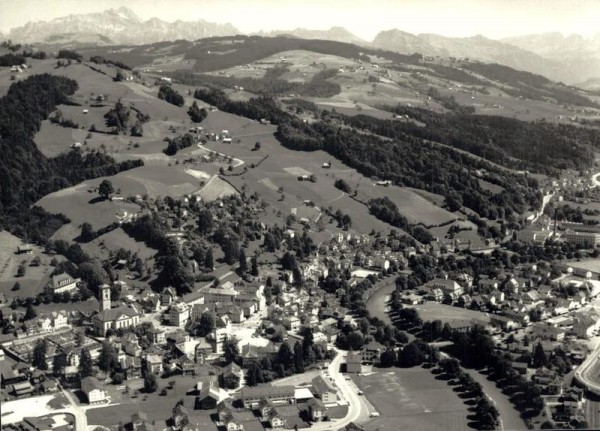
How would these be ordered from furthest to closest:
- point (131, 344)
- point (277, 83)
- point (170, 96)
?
point (277, 83) → point (170, 96) → point (131, 344)

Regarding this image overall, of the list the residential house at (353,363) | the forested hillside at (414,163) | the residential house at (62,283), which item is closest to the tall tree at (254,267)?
the residential house at (62,283)

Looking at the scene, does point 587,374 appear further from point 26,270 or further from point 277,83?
point 277,83

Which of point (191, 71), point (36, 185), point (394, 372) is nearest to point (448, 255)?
point (394, 372)

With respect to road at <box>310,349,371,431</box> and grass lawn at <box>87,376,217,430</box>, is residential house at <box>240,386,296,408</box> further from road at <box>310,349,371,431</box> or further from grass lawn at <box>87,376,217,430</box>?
road at <box>310,349,371,431</box>

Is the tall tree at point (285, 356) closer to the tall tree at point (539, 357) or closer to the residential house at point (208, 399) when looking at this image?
the residential house at point (208, 399)

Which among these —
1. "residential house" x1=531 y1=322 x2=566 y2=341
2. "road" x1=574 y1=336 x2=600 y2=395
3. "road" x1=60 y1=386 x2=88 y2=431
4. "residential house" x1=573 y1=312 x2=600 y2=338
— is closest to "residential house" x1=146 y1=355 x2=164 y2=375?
"road" x1=60 y1=386 x2=88 y2=431

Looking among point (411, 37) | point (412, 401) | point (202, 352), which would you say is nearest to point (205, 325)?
point (202, 352)

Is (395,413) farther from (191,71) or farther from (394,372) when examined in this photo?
(191,71)
